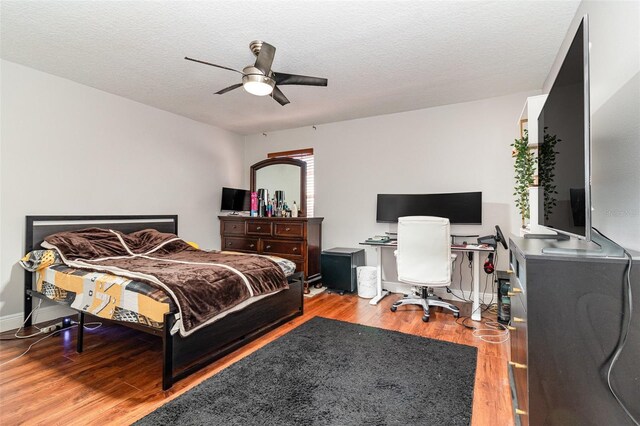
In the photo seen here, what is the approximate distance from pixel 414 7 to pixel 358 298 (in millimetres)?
3130

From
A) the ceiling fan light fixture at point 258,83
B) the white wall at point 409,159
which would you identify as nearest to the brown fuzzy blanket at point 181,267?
the ceiling fan light fixture at point 258,83

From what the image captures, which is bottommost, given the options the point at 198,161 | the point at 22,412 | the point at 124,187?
the point at 22,412

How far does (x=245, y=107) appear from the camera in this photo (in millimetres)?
4016

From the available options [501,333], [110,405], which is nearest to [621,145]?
[501,333]

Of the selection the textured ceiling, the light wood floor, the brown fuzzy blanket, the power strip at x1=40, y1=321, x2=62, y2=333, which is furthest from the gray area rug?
the textured ceiling

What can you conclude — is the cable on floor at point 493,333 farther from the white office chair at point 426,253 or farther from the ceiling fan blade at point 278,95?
the ceiling fan blade at point 278,95

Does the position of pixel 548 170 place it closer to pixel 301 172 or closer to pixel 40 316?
pixel 301 172

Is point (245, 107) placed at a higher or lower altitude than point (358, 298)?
higher

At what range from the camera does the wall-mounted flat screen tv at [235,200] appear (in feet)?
16.3

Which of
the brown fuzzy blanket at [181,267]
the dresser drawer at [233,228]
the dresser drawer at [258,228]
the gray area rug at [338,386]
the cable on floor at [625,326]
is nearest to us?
the cable on floor at [625,326]

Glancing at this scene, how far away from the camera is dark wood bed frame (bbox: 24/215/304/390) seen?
1.93 metres

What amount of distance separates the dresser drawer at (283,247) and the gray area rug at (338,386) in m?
1.68

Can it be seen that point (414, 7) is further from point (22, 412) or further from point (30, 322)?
point (30, 322)

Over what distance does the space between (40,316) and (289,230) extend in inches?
109
